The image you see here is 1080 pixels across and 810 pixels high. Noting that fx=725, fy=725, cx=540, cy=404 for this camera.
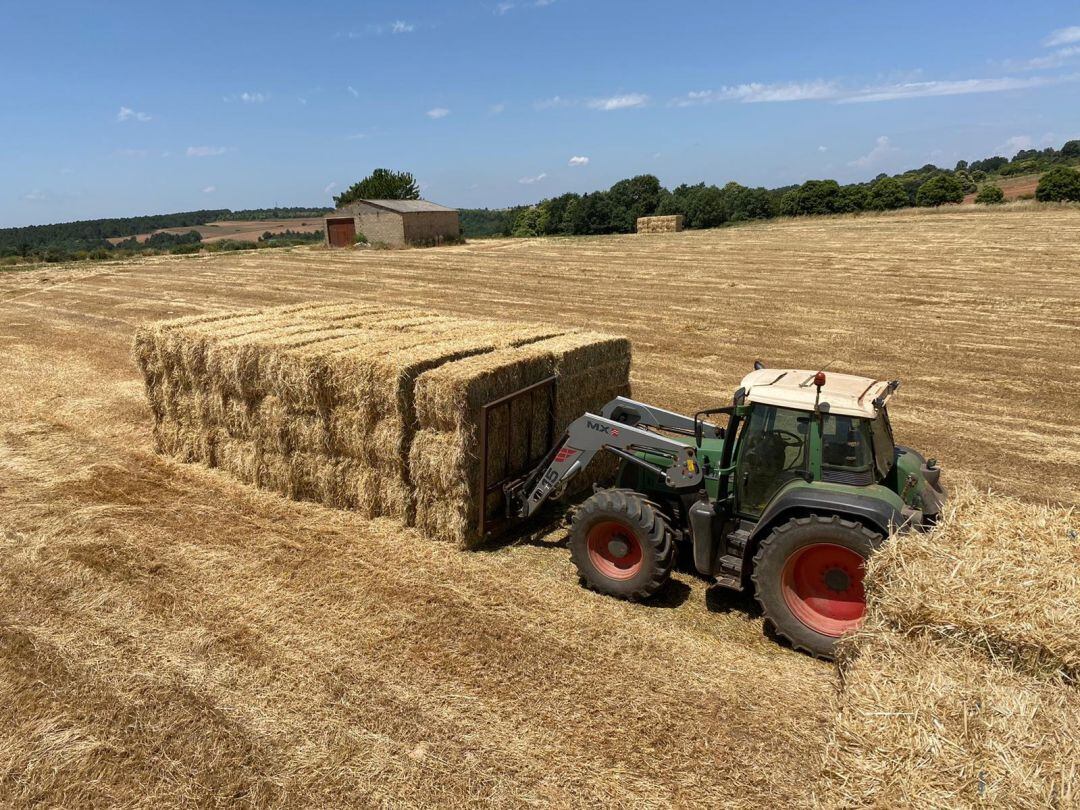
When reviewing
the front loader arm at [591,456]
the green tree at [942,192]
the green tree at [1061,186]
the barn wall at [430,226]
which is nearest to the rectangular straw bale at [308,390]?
the front loader arm at [591,456]

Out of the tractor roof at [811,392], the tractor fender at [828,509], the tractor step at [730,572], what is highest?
the tractor roof at [811,392]

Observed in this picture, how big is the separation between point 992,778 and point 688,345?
14.2 metres

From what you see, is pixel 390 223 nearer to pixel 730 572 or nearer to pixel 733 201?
pixel 733 201

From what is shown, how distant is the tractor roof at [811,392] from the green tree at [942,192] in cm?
6408

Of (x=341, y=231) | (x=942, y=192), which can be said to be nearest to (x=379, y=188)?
(x=341, y=231)

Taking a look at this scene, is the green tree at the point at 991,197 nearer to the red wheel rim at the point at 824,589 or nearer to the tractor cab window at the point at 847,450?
the tractor cab window at the point at 847,450

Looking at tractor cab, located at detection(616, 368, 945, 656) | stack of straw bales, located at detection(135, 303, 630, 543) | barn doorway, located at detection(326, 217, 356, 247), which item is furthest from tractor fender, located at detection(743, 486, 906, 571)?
barn doorway, located at detection(326, 217, 356, 247)

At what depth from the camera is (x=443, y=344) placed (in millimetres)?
8672

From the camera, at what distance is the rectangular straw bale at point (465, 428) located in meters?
7.49

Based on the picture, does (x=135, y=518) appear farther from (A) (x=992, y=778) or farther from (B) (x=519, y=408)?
(A) (x=992, y=778)

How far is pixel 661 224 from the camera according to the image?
61.4 metres

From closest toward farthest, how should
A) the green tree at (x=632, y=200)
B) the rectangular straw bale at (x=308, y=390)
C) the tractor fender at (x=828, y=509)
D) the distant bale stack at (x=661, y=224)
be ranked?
1. the tractor fender at (x=828, y=509)
2. the rectangular straw bale at (x=308, y=390)
3. the distant bale stack at (x=661, y=224)
4. the green tree at (x=632, y=200)

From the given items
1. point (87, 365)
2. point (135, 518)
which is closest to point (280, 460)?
point (135, 518)

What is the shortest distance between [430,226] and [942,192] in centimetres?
4345
